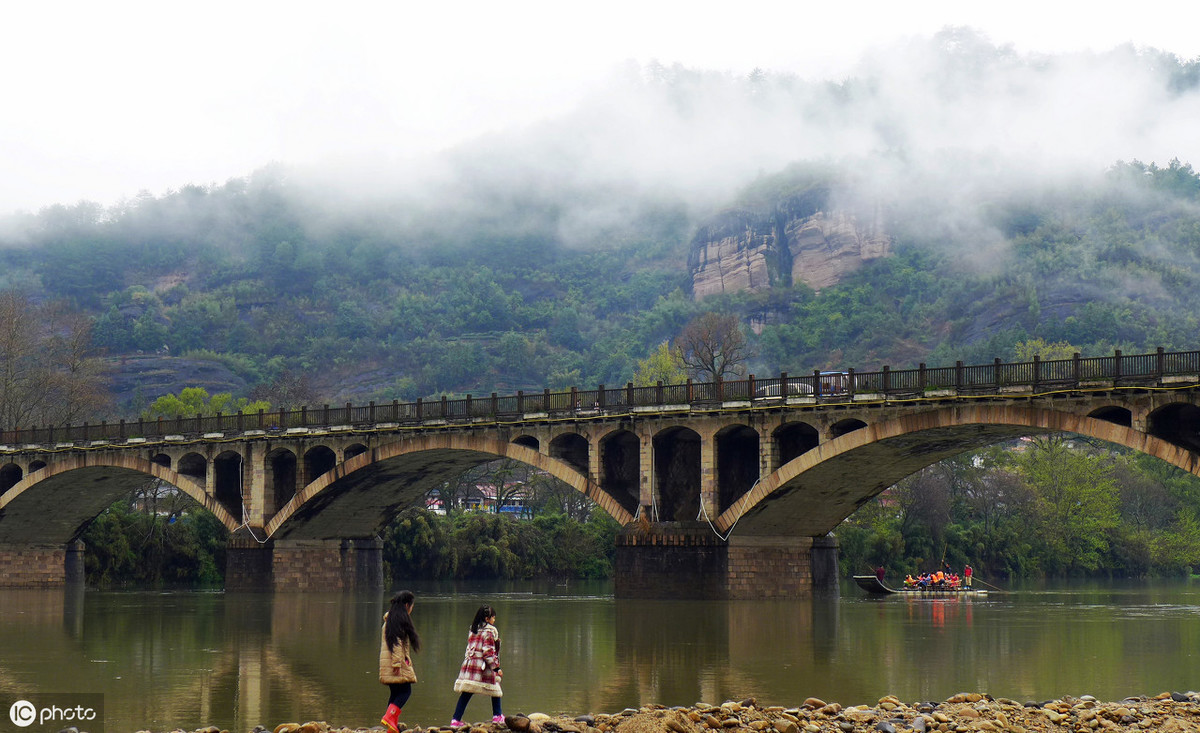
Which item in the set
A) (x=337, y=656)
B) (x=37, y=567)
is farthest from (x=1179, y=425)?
(x=37, y=567)

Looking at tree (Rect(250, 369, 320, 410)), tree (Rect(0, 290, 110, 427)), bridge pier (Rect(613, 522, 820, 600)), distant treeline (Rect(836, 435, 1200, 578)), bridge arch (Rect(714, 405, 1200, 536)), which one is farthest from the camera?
tree (Rect(250, 369, 320, 410))

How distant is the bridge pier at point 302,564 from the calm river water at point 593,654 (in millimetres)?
10223

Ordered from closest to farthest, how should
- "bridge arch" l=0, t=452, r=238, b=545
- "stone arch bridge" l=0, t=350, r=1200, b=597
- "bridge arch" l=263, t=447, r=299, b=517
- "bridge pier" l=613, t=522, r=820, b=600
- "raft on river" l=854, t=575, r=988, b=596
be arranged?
"stone arch bridge" l=0, t=350, r=1200, b=597 → "bridge pier" l=613, t=522, r=820, b=600 → "raft on river" l=854, t=575, r=988, b=596 → "bridge arch" l=263, t=447, r=299, b=517 → "bridge arch" l=0, t=452, r=238, b=545

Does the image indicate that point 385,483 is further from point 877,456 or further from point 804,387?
point 877,456

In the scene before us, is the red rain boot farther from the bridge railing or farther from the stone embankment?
the bridge railing

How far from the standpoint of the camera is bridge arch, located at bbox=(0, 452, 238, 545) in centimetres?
7581

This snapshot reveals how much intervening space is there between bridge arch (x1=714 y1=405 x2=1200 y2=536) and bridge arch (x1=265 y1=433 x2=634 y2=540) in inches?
262

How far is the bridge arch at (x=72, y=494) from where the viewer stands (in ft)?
249

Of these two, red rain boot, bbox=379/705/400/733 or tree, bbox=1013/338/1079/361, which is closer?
red rain boot, bbox=379/705/400/733

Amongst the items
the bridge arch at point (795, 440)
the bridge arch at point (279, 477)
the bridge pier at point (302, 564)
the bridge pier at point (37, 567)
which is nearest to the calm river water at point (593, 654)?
the bridge arch at point (795, 440)

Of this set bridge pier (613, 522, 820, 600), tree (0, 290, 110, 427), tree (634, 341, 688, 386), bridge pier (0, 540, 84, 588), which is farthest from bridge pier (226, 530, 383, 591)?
tree (634, 341, 688, 386)

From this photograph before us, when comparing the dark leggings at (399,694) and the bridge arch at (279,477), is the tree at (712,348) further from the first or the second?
the dark leggings at (399,694)

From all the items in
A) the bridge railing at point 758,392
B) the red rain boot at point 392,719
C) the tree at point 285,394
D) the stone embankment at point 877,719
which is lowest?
the stone embankment at point 877,719

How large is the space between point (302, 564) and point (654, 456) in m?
24.8
